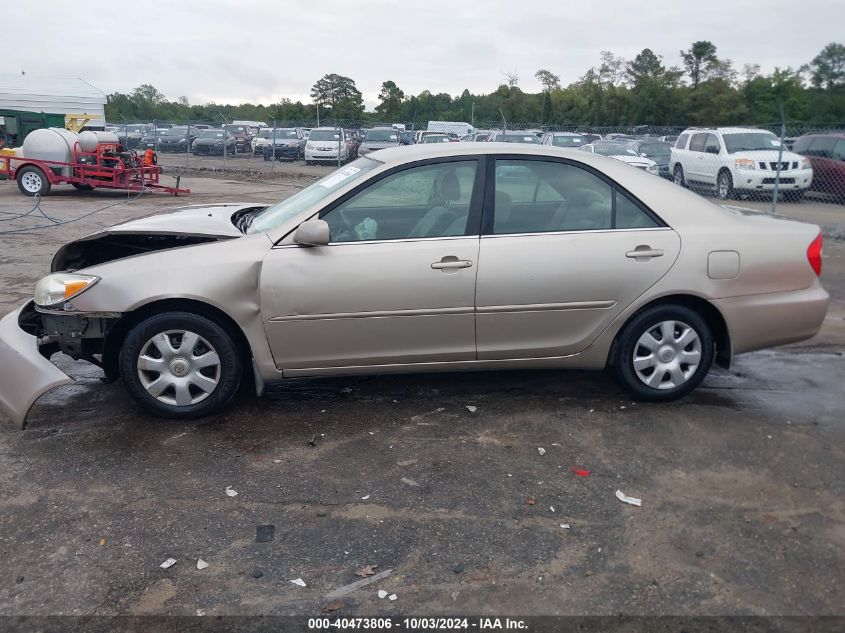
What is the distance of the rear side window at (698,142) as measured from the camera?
18630 mm

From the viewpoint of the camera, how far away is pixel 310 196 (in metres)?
4.87

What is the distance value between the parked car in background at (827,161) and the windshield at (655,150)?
13.9 ft

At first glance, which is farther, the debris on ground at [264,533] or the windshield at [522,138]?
the windshield at [522,138]

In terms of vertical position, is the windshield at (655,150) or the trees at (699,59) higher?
the trees at (699,59)

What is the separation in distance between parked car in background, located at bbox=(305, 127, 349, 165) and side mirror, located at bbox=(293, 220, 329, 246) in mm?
24404

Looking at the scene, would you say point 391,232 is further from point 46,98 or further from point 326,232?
point 46,98

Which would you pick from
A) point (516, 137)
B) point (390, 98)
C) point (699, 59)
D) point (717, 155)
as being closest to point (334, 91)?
point (390, 98)

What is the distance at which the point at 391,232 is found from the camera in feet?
14.8

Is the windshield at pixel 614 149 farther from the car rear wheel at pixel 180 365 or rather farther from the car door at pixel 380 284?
the car rear wheel at pixel 180 365

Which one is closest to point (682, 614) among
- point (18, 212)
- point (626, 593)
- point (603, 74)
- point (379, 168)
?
point (626, 593)

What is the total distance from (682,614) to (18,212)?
607 inches

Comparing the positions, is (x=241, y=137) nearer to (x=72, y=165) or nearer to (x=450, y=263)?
(x=72, y=165)

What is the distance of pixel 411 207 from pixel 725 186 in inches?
587

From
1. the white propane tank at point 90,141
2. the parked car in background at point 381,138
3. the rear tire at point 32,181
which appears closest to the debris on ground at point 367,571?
the white propane tank at point 90,141
